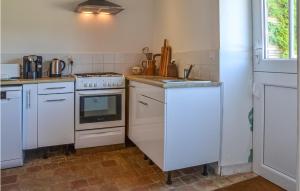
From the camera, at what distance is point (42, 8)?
11.0ft

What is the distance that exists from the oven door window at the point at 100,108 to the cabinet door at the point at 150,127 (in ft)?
1.05

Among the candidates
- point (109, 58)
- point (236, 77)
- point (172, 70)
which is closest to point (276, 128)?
point (236, 77)

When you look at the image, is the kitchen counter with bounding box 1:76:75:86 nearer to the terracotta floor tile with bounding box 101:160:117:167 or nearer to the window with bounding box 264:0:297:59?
the terracotta floor tile with bounding box 101:160:117:167

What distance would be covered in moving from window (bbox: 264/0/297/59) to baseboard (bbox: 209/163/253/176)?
1079 mm

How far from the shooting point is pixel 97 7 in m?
3.20

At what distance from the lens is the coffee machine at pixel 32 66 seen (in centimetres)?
314

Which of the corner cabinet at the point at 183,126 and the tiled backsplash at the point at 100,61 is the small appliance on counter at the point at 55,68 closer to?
the tiled backsplash at the point at 100,61

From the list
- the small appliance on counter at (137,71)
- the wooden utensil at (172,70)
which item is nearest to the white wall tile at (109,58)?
the small appliance on counter at (137,71)

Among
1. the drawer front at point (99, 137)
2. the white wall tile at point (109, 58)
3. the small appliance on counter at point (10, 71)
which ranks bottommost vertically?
the drawer front at point (99, 137)

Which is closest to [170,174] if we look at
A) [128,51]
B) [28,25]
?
[128,51]

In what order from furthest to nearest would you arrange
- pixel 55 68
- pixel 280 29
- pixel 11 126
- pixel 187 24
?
pixel 55 68
pixel 187 24
pixel 11 126
pixel 280 29

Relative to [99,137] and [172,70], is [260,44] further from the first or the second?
[99,137]

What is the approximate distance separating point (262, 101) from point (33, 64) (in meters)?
2.55

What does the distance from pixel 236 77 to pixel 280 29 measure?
1.82 feet
